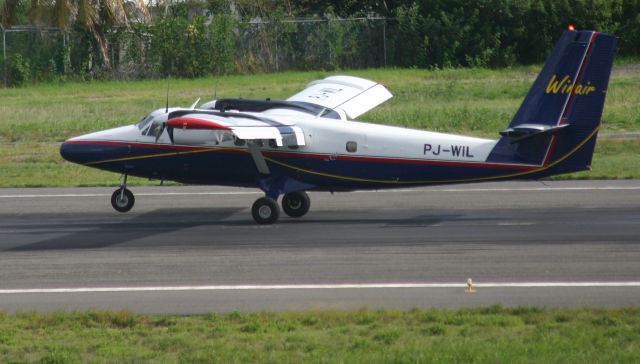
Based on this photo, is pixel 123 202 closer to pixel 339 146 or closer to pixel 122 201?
pixel 122 201

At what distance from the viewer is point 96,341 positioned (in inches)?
440

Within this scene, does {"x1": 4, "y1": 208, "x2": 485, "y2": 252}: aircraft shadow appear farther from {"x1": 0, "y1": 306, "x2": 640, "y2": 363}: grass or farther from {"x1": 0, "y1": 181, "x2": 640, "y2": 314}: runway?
{"x1": 0, "y1": 306, "x2": 640, "y2": 363}: grass

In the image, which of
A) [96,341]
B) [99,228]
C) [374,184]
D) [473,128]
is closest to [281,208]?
[374,184]

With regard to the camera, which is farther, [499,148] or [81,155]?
[81,155]

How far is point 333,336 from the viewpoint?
1133cm

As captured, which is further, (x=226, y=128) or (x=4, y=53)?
(x=4, y=53)

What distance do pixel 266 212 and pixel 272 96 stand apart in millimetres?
19553

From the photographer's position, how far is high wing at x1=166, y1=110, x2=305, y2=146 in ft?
57.9

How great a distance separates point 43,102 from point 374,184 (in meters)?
23.6

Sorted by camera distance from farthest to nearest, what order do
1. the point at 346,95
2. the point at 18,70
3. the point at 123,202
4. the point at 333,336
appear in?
the point at 18,70
the point at 346,95
the point at 123,202
the point at 333,336

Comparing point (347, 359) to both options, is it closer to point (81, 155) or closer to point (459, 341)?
point (459, 341)

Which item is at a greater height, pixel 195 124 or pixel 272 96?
pixel 195 124

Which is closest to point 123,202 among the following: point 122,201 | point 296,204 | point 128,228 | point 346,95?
point 122,201

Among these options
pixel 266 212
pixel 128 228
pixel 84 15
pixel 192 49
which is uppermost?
pixel 84 15
